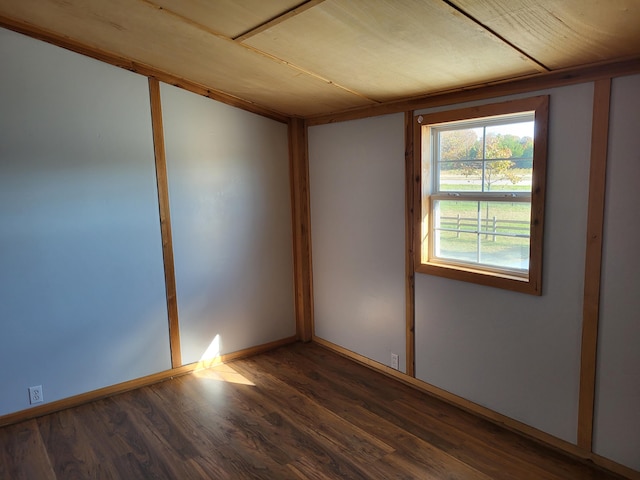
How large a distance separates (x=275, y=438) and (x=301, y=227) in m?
2.03

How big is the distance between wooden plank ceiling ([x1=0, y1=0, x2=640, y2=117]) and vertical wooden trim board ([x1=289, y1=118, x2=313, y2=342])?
83 centimetres

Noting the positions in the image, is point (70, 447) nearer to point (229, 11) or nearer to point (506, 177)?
point (229, 11)

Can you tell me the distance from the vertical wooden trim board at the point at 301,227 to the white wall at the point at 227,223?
0.07m

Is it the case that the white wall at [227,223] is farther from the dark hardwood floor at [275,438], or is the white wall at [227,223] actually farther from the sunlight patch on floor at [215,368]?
the dark hardwood floor at [275,438]

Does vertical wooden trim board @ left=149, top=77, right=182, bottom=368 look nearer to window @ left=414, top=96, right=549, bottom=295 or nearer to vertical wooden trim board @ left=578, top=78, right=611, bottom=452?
window @ left=414, top=96, right=549, bottom=295

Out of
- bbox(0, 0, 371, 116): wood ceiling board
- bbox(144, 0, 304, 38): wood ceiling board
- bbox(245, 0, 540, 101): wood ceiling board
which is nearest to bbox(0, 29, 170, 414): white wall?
bbox(0, 0, 371, 116): wood ceiling board

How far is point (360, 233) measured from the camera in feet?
12.1

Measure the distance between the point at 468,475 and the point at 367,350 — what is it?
150 cm

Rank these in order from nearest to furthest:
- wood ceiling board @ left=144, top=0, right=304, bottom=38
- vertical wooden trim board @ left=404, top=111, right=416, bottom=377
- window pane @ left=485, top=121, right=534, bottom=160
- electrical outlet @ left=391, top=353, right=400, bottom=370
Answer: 1. wood ceiling board @ left=144, top=0, right=304, bottom=38
2. window pane @ left=485, top=121, right=534, bottom=160
3. vertical wooden trim board @ left=404, top=111, right=416, bottom=377
4. electrical outlet @ left=391, top=353, right=400, bottom=370

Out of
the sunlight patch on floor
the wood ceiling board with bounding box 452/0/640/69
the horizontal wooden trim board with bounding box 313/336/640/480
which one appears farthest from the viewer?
the sunlight patch on floor

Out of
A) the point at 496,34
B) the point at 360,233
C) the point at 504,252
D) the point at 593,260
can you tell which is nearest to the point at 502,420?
the point at 504,252

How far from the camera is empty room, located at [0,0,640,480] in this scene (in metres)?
2.23

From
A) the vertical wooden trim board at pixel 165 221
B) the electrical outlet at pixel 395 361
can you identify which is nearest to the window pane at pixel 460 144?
the electrical outlet at pixel 395 361

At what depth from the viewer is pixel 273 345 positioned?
13.9ft
